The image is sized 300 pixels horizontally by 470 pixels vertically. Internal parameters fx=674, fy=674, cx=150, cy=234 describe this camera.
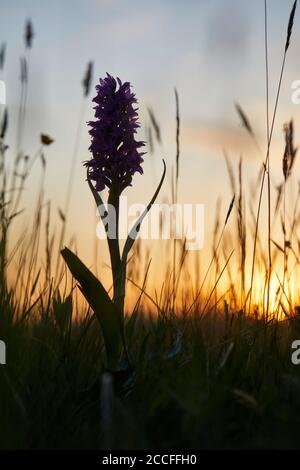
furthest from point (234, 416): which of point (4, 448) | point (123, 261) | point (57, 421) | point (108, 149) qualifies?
point (108, 149)

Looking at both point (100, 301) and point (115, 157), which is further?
point (115, 157)

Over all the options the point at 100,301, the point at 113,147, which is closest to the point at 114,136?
the point at 113,147

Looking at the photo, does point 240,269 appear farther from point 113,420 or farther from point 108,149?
point 113,420

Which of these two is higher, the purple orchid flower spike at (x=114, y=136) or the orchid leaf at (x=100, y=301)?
the purple orchid flower spike at (x=114, y=136)

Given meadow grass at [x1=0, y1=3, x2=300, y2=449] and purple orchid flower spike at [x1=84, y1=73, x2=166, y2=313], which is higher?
purple orchid flower spike at [x1=84, y1=73, x2=166, y2=313]

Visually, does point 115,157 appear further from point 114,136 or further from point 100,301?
point 100,301

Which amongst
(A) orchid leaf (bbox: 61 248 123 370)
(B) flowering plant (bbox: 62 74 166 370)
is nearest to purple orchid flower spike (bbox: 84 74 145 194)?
(B) flowering plant (bbox: 62 74 166 370)

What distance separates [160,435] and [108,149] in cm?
127

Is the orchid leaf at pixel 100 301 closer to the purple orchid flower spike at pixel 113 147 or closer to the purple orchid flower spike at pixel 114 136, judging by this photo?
the purple orchid flower spike at pixel 113 147

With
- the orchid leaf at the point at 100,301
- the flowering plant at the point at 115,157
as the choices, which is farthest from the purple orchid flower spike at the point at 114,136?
the orchid leaf at the point at 100,301

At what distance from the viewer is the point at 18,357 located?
2.23 m

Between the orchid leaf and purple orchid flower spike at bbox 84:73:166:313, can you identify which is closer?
the orchid leaf

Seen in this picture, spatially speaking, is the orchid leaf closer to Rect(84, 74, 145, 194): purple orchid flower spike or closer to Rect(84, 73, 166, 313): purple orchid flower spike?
Rect(84, 73, 166, 313): purple orchid flower spike

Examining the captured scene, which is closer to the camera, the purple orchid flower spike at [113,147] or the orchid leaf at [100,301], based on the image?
the orchid leaf at [100,301]
